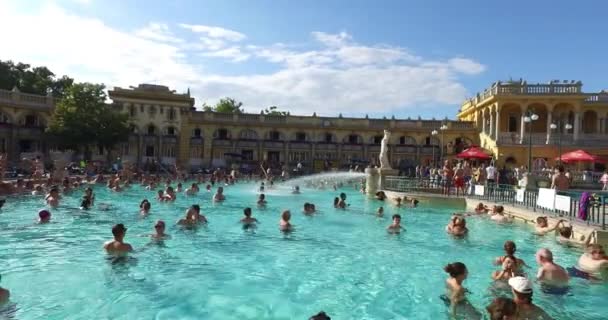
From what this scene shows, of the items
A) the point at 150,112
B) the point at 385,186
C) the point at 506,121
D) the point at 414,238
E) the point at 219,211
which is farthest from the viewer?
the point at 150,112

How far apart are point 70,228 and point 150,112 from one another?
134 ft

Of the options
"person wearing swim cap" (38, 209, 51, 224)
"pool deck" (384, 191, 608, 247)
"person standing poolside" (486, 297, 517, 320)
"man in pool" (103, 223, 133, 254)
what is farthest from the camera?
"person wearing swim cap" (38, 209, 51, 224)

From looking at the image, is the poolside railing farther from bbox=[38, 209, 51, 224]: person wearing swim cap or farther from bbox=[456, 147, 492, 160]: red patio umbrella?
bbox=[38, 209, 51, 224]: person wearing swim cap

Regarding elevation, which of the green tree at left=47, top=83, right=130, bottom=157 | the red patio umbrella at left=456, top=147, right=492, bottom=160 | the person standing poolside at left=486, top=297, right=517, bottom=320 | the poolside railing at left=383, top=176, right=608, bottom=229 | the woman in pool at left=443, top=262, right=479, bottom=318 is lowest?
the woman in pool at left=443, top=262, right=479, bottom=318

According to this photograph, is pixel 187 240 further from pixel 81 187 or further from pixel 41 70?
pixel 41 70

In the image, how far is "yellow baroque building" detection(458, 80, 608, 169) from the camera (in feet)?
136

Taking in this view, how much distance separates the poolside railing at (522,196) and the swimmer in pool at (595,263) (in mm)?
3248

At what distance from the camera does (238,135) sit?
2138 inches

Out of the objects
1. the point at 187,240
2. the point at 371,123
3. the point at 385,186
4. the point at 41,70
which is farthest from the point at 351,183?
the point at 41,70

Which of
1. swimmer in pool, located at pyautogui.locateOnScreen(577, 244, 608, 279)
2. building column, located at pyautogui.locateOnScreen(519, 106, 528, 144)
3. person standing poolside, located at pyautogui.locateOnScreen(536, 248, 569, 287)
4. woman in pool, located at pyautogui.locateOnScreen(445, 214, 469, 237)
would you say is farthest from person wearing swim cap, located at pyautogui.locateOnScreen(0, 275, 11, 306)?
building column, located at pyautogui.locateOnScreen(519, 106, 528, 144)

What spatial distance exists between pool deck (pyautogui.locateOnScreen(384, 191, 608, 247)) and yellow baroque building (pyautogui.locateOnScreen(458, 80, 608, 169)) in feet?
68.5

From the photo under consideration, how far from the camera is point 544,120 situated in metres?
44.7

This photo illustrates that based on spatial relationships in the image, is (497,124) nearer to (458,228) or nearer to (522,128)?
(522,128)

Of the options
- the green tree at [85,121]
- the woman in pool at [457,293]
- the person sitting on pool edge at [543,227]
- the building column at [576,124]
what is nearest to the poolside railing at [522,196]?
the person sitting on pool edge at [543,227]
